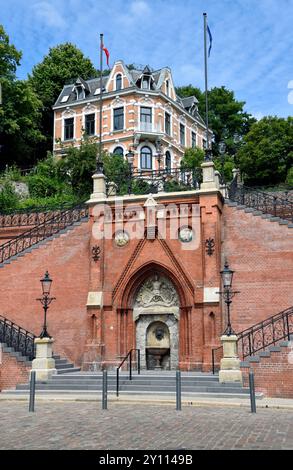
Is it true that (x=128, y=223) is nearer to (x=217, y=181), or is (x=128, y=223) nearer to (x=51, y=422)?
(x=217, y=181)

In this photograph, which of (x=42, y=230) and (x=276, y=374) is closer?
Result: (x=276, y=374)

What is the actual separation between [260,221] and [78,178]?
1739 cm

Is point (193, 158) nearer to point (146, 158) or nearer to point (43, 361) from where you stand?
point (146, 158)

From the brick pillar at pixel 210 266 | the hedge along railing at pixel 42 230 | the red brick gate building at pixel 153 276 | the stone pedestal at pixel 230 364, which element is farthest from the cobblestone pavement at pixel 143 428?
the hedge along railing at pixel 42 230

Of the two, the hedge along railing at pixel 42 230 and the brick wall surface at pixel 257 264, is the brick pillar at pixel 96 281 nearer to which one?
the hedge along railing at pixel 42 230

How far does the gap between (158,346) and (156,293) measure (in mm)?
2095

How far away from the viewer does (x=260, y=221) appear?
2089 centimetres

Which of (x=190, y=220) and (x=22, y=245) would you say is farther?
(x=22, y=245)

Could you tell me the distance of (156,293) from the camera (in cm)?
2145

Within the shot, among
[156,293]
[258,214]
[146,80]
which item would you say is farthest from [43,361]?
[146,80]

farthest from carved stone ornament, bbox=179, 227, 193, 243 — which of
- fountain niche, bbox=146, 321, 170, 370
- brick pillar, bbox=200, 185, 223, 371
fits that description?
fountain niche, bbox=146, 321, 170, 370

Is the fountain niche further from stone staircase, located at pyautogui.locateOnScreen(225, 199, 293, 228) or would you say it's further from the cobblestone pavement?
the cobblestone pavement
